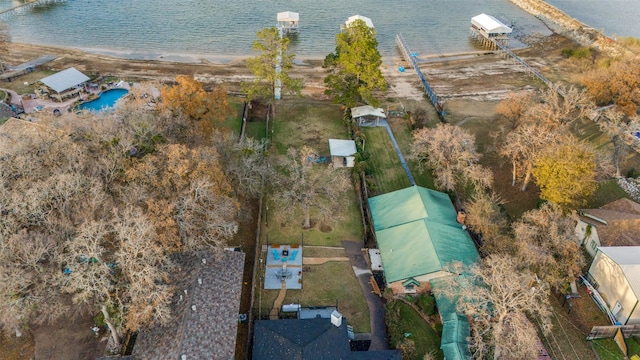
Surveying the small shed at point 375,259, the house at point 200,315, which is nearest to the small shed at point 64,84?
the house at point 200,315

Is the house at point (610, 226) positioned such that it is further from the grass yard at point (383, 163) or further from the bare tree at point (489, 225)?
the grass yard at point (383, 163)

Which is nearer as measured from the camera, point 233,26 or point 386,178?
point 386,178

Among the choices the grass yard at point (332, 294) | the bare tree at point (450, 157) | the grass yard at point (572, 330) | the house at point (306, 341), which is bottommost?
the grass yard at point (572, 330)

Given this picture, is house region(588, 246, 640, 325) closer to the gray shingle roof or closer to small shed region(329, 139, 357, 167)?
the gray shingle roof

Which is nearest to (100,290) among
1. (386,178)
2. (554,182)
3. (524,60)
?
(386,178)

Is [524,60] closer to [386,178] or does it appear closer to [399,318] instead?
[386,178]

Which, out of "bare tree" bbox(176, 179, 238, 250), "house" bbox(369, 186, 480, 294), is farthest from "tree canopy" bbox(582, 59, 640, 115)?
"bare tree" bbox(176, 179, 238, 250)
